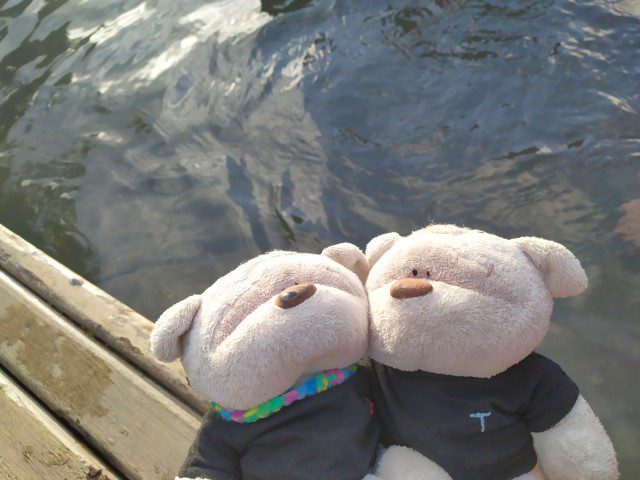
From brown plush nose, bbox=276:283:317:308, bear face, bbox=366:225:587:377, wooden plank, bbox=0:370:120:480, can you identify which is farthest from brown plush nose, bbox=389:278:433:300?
wooden plank, bbox=0:370:120:480

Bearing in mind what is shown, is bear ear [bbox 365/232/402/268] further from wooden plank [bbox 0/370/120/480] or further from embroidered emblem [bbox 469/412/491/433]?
wooden plank [bbox 0/370/120/480]

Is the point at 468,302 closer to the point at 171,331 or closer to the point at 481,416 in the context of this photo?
the point at 481,416

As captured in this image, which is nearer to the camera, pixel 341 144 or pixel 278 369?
pixel 278 369

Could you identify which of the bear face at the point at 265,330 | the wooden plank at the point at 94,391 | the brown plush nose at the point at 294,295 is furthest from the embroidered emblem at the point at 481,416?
the wooden plank at the point at 94,391

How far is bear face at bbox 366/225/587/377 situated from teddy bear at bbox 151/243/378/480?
0.29 ft

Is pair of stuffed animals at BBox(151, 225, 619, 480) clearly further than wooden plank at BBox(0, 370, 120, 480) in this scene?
No

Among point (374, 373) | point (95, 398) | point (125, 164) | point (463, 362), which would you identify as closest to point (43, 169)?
point (125, 164)

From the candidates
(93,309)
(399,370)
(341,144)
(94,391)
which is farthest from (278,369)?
(341,144)

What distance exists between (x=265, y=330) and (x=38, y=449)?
1170mm

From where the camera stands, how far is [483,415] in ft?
4.53

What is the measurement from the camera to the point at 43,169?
4168mm

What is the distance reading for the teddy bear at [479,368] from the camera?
4.33 ft

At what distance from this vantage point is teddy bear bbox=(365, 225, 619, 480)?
1.32m

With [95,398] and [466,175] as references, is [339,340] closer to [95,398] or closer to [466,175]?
[95,398]
